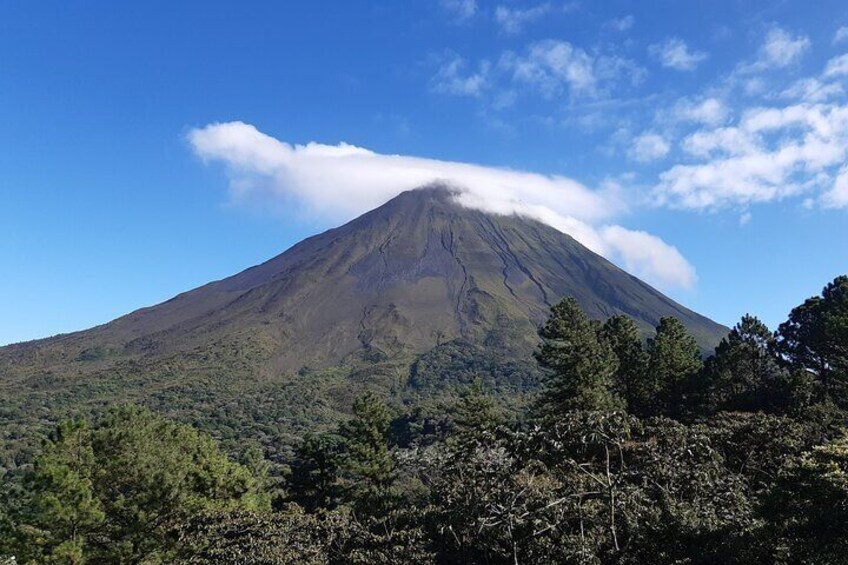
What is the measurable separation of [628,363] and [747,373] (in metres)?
8.08

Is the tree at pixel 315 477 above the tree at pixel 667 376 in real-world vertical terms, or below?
below

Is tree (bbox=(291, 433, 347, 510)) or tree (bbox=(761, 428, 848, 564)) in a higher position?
tree (bbox=(761, 428, 848, 564))

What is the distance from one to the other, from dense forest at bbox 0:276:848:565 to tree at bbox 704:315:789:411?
150mm

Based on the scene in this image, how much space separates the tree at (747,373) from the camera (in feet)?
117

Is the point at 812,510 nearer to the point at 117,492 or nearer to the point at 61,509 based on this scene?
the point at 61,509

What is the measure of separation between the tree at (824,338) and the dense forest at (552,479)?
159 mm

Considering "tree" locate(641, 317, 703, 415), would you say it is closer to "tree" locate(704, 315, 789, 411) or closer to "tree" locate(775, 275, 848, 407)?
"tree" locate(704, 315, 789, 411)

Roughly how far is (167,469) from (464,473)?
1485 centimetres

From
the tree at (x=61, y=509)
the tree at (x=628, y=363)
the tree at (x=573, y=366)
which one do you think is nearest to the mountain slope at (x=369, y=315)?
the tree at (x=628, y=363)

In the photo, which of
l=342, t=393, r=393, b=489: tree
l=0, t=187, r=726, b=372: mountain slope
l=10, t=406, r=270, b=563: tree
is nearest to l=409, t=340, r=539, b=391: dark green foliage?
l=0, t=187, r=726, b=372: mountain slope

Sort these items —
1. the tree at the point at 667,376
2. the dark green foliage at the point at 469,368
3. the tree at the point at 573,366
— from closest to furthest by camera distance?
the tree at the point at 573,366 < the tree at the point at 667,376 < the dark green foliage at the point at 469,368

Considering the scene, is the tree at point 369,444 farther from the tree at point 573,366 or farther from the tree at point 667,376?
the tree at point 667,376

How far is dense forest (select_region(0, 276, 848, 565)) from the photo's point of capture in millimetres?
12016

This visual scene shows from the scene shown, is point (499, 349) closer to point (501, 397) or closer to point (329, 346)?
point (501, 397)
